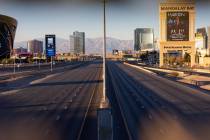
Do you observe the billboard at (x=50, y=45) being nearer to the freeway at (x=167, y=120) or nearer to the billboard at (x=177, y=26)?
the billboard at (x=177, y=26)

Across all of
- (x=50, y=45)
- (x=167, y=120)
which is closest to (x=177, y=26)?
(x=50, y=45)

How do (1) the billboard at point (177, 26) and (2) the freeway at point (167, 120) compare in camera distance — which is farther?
(1) the billboard at point (177, 26)

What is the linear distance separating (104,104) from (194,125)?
6967 mm

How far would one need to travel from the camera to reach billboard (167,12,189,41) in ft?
365

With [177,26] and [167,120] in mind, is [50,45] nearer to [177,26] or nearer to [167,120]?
[177,26]

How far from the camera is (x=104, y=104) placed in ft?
99.4

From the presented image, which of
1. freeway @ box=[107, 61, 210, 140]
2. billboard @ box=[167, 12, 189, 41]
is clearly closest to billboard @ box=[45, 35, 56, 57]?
billboard @ box=[167, 12, 189, 41]

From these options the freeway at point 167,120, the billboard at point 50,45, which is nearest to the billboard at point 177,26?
the billboard at point 50,45

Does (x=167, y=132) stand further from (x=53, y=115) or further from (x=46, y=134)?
(x=53, y=115)

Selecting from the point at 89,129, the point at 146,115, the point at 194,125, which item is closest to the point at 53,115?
the point at 146,115

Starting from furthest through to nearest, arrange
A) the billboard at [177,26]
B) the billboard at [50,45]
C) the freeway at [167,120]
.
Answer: the billboard at [50,45] → the billboard at [177,26] → the freeway at [167,120]

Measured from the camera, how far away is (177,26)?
370ft

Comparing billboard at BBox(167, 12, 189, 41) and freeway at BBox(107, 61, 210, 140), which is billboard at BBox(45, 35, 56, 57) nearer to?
billboard at BBox(167, 12, 189, 41)

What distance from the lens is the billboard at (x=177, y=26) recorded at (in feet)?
365
